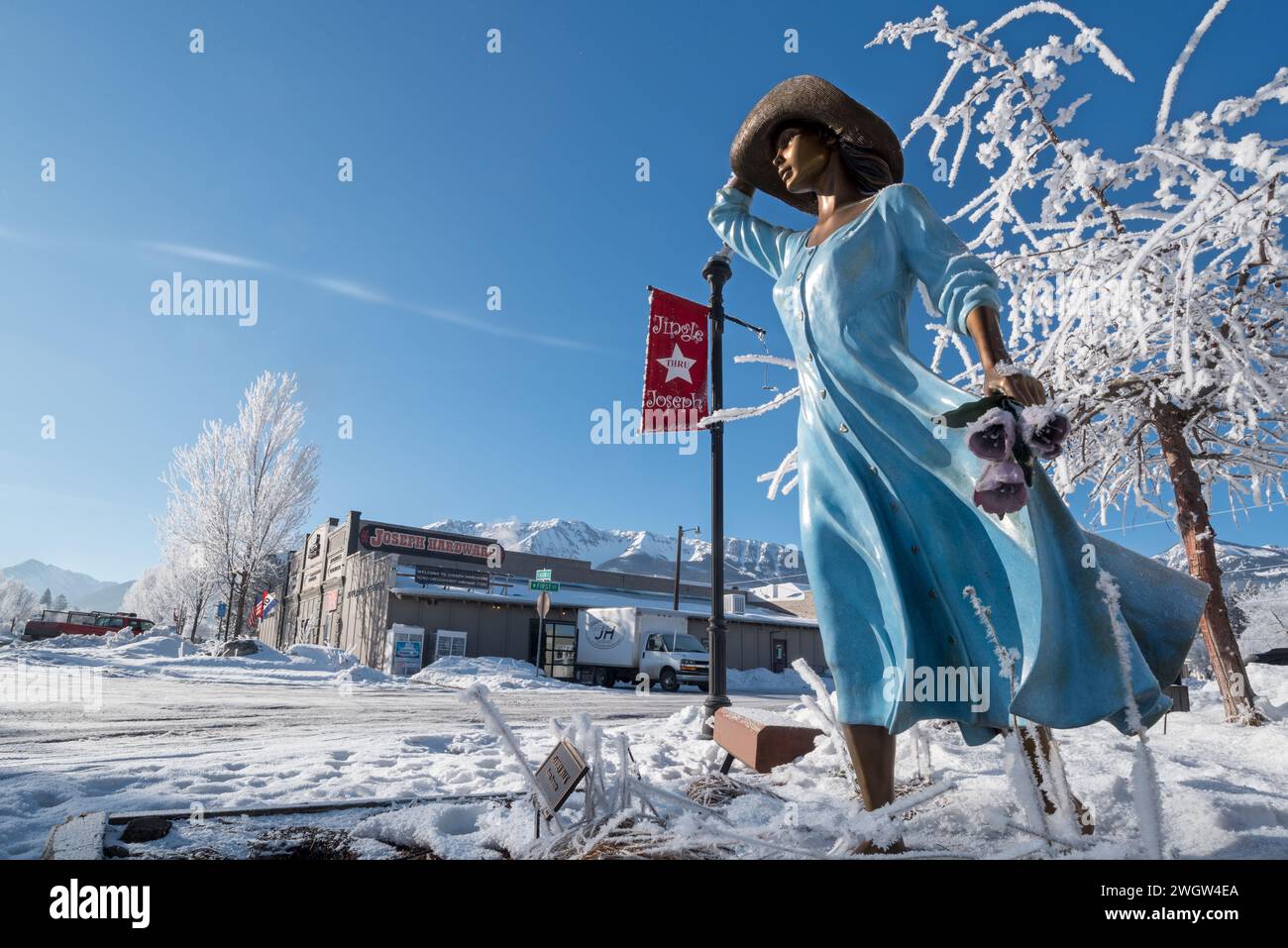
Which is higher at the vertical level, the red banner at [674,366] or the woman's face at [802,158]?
the red banner at [674,366]

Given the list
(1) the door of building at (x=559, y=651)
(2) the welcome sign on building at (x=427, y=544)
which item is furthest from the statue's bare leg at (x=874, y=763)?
(2) the welcome sign on building at (x=427, y=544)

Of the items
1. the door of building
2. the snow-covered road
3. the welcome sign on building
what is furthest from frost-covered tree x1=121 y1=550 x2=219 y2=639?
the snow-covered road

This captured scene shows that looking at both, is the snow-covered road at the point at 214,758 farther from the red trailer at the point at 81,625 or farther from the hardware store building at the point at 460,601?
the red trailer at the point at 81,625

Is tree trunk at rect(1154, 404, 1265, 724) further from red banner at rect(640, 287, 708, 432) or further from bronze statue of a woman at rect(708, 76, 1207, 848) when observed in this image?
red banner at rect(640, 287, 708, 432)

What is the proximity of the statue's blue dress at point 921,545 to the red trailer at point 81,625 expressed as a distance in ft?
136

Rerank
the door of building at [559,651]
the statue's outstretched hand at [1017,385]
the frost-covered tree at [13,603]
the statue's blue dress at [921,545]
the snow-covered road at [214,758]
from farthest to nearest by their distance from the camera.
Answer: the frost-covered tree at [13,603] → the door of building at [559,651] → the snow-covered road at [214,758] → the statue's outstretched hand at [1017,385] → the statue's blue dress at [921,545]

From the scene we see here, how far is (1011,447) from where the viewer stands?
1457 millimetres

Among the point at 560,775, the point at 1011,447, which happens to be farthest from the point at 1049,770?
the point at 560,775

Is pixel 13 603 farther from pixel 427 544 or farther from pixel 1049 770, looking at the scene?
pixel 1049 770

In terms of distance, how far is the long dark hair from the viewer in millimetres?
2344

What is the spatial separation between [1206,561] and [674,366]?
458cm

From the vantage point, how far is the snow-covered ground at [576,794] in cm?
156

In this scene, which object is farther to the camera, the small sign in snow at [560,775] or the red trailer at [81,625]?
the red trailer at [81,625]
